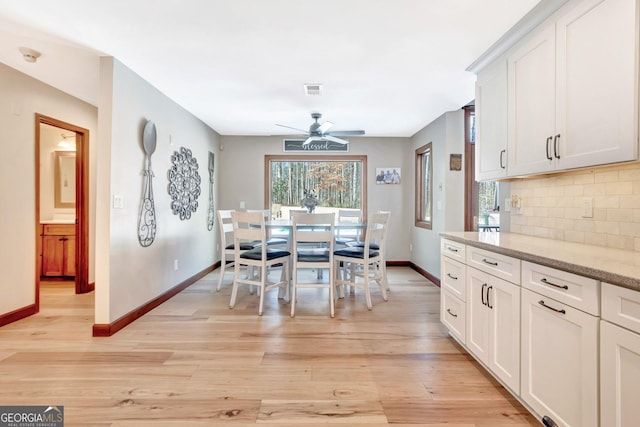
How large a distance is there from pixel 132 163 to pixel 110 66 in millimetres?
814

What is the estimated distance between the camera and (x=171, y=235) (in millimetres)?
3633

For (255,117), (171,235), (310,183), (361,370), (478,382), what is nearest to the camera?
(478,382)

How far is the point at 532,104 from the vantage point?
1.99m

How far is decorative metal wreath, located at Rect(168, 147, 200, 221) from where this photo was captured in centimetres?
364

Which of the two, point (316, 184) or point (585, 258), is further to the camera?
point (316, 184)

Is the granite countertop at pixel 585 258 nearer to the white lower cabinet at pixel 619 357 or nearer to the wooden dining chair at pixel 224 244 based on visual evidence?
the white lower cabinet at pixel 619 357

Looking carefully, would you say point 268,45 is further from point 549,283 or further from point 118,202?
point 549,283

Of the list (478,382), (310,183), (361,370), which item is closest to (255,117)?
(310,183)

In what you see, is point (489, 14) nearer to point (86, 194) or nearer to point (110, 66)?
point (110, 66)

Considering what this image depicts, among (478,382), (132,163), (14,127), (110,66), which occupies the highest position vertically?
(110,66)

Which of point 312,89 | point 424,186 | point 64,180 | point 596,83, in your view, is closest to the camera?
point 596,83

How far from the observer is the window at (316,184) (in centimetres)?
556

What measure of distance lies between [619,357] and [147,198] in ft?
11.5

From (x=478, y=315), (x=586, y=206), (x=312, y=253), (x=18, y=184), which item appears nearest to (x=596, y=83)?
(x=586, y=206)
